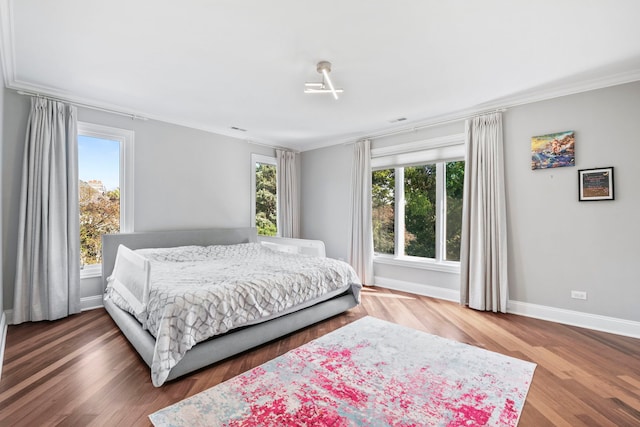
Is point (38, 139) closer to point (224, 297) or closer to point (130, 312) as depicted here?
point (130, 312)

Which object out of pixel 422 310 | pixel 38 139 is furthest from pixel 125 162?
pixel 422 310

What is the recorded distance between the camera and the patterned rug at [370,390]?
173 centimetres

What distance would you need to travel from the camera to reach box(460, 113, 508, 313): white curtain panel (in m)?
3.61

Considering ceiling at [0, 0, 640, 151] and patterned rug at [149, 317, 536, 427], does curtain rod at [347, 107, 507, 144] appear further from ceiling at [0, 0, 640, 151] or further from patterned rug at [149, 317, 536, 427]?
patterned rug at [149, 317, 536, 427]

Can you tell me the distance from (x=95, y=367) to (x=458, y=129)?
4.76 m

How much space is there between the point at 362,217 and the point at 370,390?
3.22 meters

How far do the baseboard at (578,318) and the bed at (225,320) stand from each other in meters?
2.01

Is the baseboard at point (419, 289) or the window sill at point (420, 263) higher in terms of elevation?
the window sill at point (420, 263)

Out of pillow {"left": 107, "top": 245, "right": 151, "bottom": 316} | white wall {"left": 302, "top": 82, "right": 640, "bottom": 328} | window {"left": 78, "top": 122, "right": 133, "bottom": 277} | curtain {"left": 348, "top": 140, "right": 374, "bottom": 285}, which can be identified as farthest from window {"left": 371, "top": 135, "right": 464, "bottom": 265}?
window {"left": 78, "top": 122, "right": 133, "bottom": 277}

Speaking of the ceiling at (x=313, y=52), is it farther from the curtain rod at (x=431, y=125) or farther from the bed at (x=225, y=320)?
the bed at (x=225, y=320)

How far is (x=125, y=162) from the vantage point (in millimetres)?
3934

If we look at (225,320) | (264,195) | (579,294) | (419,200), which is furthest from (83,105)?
(579,294)

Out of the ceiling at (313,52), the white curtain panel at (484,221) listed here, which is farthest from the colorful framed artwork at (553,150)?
the ceiling at (313,52)

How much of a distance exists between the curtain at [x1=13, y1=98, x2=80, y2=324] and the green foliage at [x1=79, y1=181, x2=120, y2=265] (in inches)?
10.7
